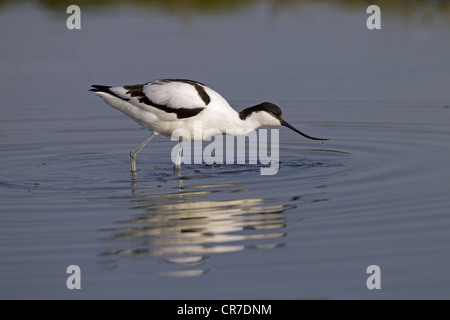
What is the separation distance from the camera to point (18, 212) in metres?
8.54

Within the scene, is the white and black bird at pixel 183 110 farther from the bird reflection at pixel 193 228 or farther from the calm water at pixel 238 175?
the bird reflection at pixel 193 228

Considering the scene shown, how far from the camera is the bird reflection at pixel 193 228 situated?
23.5ft

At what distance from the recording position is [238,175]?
1002cm

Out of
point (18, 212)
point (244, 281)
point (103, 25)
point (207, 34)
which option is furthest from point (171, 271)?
point (103, 25)

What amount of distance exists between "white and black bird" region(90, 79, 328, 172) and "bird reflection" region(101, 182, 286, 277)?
4.24 ft

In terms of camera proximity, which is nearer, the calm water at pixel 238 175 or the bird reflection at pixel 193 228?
the calm water at pixel 238 175

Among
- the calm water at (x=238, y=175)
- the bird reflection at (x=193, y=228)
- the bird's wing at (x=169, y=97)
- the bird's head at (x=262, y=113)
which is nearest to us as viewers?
the calm water at (x=238, y=175)

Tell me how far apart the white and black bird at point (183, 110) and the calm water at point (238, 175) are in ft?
1.50

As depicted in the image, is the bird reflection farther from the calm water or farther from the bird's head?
the bird's head

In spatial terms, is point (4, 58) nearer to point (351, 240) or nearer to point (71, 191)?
point (71, 191)

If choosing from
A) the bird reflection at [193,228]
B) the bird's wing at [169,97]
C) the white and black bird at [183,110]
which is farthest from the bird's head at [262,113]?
the bird reflection at [193,228]

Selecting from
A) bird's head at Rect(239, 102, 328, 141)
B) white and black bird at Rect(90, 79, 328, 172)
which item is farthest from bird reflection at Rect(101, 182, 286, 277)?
bird's head at Rect(239, 102, 328, 141)

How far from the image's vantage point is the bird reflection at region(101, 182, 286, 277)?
23.5ft
